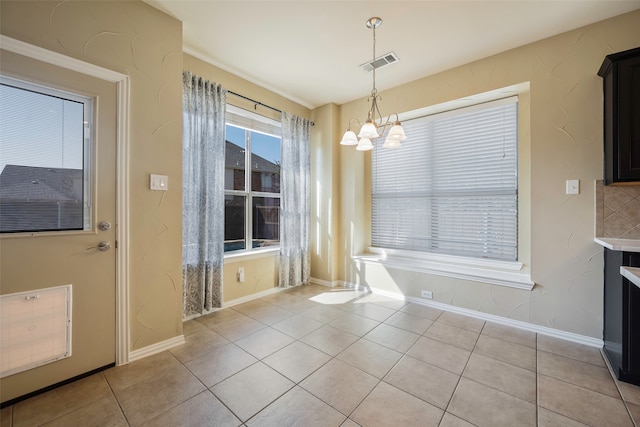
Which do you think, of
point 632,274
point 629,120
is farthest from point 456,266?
point 629,120

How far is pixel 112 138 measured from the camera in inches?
74.9

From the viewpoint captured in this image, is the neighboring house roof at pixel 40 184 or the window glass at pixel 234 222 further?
the window glass at pixel 234 222

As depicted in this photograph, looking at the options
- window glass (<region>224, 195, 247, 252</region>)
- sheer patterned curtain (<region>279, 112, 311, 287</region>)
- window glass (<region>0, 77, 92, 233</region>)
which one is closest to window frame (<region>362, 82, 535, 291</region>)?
sheer patterned curtain (<region>279, 112, 311, 287</region>)

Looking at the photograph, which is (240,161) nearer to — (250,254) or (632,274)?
(250,254)

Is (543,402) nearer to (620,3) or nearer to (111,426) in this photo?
(111,426)

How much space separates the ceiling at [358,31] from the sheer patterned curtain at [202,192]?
0.52m

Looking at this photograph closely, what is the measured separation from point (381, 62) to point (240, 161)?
6.75ft

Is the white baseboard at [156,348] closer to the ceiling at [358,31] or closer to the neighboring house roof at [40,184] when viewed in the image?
the neighboring house roof at [40,184]

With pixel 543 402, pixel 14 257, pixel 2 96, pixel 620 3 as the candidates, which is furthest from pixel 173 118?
pixel 620 3

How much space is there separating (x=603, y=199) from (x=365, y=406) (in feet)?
8.51

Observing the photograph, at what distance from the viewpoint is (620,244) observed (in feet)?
6.13

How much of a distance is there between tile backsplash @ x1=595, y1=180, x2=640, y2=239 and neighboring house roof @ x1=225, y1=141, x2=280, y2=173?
11.4 ft

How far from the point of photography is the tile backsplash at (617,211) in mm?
2105

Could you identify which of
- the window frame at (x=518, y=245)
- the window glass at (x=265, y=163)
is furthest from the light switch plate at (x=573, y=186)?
the window glass at (x=265, y=163)
